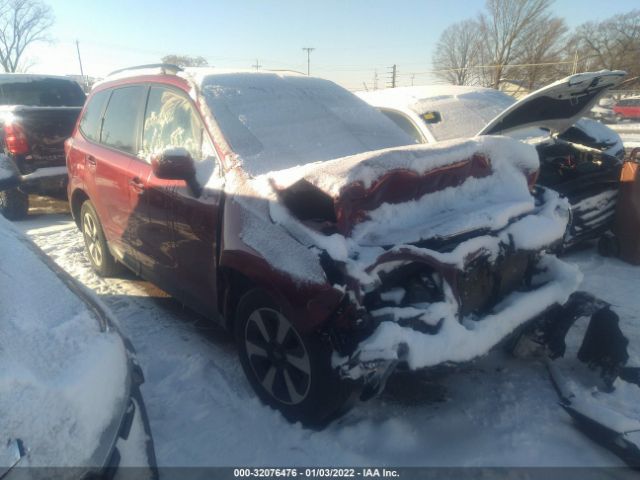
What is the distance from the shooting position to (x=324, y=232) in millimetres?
2098

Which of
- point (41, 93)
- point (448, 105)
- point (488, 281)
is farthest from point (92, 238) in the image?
point (41, 93)

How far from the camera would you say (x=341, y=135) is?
3189mm

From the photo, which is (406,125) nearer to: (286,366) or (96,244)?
(286,366)

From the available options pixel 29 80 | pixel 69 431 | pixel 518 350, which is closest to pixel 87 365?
pixel 69 431

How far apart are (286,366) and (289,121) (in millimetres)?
1625

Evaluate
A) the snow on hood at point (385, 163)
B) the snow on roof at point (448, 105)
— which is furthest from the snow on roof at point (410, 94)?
the snow on hood at point (385, 163)

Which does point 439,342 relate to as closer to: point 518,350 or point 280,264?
point 280,264

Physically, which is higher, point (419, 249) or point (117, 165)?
point (117, 165)

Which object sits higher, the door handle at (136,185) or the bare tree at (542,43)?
the bare tree at (542,43)

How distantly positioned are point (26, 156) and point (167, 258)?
4953mm

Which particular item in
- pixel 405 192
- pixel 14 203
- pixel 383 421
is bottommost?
pixel 383 421

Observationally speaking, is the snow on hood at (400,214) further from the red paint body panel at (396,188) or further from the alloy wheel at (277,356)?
the alloy wheel at (277,356)

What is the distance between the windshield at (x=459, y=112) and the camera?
466cm

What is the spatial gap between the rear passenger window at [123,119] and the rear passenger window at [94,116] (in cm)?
13
